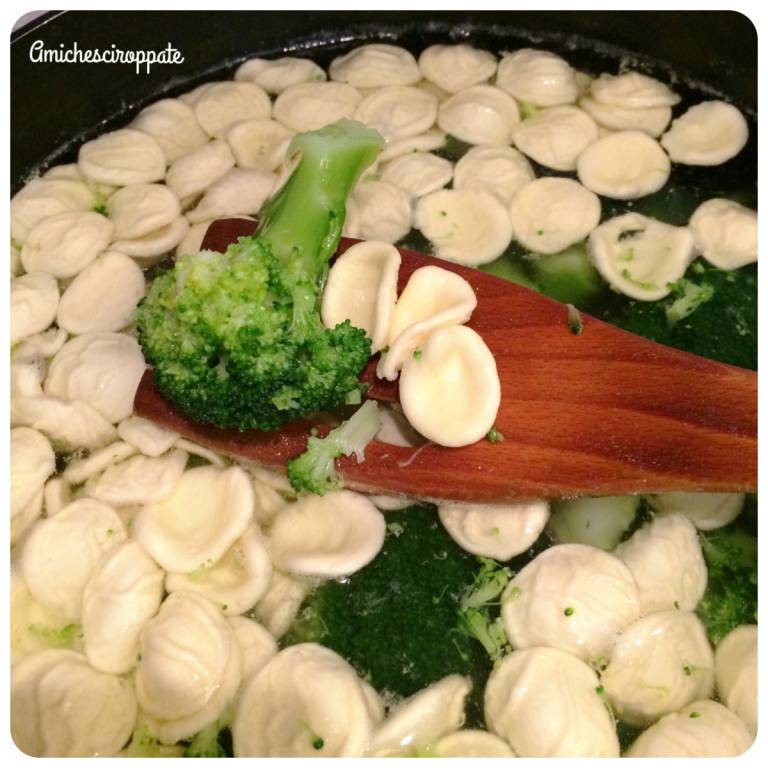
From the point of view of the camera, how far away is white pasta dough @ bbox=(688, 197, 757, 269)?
211 centimetres

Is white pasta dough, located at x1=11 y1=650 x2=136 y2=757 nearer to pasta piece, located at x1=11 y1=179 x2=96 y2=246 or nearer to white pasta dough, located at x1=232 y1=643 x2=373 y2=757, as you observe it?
white pasta dough, located at x1=232 y1=643 x2=373 y2=757

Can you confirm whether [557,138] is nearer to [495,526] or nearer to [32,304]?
[495,526]

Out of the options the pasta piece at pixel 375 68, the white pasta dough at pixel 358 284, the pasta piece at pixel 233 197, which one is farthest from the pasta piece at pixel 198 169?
the white pasta dough at pixel 358 284

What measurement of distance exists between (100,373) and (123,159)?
0.73 m

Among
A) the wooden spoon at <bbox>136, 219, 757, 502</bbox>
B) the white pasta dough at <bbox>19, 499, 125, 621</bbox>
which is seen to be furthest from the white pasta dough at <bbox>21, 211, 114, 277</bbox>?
the white pasta dough at <bbox>19, 499, 125, 621</bbox>

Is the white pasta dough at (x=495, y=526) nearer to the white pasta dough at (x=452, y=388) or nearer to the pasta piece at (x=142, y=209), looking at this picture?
the white pasta dough at (x=452, y=388)

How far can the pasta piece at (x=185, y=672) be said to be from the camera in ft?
4.85

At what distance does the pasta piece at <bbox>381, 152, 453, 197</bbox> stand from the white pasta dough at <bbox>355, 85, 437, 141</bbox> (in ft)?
0.33

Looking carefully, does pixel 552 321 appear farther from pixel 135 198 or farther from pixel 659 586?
pixel 135 198

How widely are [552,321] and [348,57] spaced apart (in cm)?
129

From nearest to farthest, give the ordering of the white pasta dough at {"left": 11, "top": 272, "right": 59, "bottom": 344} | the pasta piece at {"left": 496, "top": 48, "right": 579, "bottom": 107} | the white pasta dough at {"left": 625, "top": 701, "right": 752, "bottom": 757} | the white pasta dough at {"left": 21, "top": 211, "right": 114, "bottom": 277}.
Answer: the white pasta dough at {"left": 625, "top": 701, "right": 752, "bottom": 757}, the white pasta dough at {"left": 11, "top": 272, "right": 59, "bottom": 344}, the white pasta dough at {"left": 21, "top": 211, "right": 114, "bottom": 277}, the pasta piece at {"left": 496, "top": 48, "right": 579, "bottom": 107}

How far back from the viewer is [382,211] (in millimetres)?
2086

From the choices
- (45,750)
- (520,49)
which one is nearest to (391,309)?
(45,750)

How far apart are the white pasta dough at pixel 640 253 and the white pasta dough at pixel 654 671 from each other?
87cm
